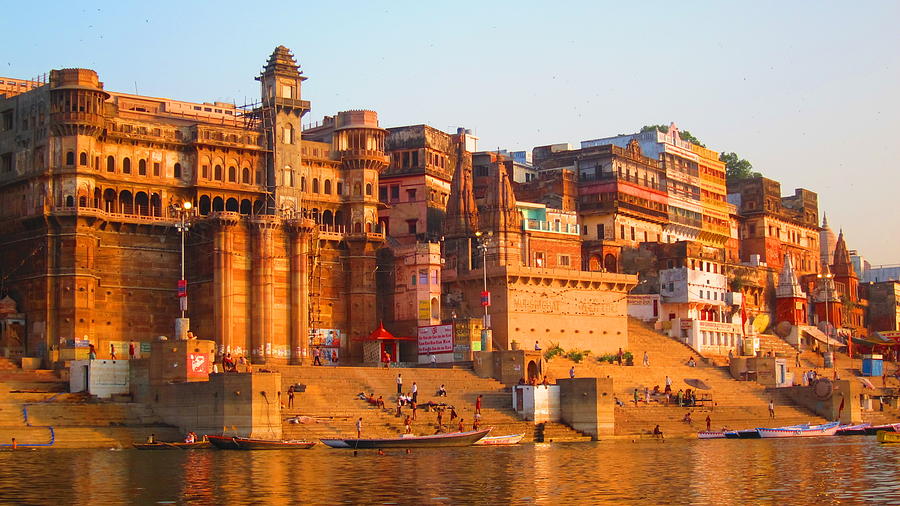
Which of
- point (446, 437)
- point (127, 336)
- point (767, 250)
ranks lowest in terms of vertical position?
point (446, 437)

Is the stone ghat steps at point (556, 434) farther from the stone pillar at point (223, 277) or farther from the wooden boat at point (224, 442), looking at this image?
the stone pillar at point (223, 277)

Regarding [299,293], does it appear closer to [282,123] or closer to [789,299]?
[282,123]

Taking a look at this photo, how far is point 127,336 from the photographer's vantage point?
6900 centimetres

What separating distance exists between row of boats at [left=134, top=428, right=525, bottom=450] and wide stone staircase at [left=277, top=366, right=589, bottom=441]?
226cm

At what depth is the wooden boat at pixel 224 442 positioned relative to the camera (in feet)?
170

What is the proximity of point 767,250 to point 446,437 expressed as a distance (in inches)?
2490

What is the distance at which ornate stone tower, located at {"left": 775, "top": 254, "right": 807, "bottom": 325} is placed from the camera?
341 ft

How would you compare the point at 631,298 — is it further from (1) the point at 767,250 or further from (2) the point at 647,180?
(1) the point at 767,250

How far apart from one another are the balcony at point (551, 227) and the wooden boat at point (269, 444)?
3592 centimetres

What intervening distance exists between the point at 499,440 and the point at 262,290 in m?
17.3

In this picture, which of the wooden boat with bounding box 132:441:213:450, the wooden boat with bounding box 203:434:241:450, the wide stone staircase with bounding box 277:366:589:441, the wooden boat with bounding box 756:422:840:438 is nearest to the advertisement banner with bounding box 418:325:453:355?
the wide stone staircase with bounding box 277:366:589:441

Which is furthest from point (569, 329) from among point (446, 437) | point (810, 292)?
point (810, 292)

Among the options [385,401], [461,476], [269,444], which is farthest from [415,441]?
[461,476]

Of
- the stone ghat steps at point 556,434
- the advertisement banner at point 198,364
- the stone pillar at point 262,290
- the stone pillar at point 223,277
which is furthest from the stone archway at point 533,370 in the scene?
the advertisement banner at point 198,364
